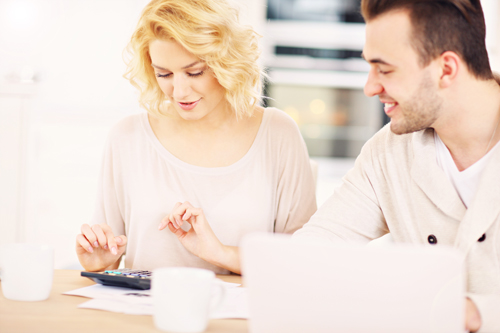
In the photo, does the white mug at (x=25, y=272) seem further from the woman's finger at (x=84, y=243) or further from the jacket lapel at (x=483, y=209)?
the jacket lapel at (x=483, y=209)

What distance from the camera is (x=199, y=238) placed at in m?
1.25

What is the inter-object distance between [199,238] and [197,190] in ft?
0.61

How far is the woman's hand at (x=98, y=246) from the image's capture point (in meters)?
1.15

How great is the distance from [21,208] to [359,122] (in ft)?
7.01

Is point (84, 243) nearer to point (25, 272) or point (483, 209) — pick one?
point (25, 272)

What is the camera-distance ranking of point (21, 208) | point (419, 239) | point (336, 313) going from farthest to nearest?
point (21, 208) < point (419, 239) < point (336, 313)

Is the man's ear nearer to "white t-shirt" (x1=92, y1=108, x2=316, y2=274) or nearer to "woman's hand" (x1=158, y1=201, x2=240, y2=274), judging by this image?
"white t-shirt" (x1=92, y1=108, x2=316, y2=274)

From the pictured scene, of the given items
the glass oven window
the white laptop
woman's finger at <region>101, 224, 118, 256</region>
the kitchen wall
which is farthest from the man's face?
the glass oven window

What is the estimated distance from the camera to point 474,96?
1071 mm

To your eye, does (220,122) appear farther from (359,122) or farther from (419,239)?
(359,122)

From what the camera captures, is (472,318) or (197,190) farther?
(197,190)

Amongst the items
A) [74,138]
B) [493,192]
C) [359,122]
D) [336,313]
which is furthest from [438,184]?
[74,138]

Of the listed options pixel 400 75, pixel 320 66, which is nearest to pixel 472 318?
pixel 400 75

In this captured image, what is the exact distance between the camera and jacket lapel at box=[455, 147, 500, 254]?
3.29 feet
